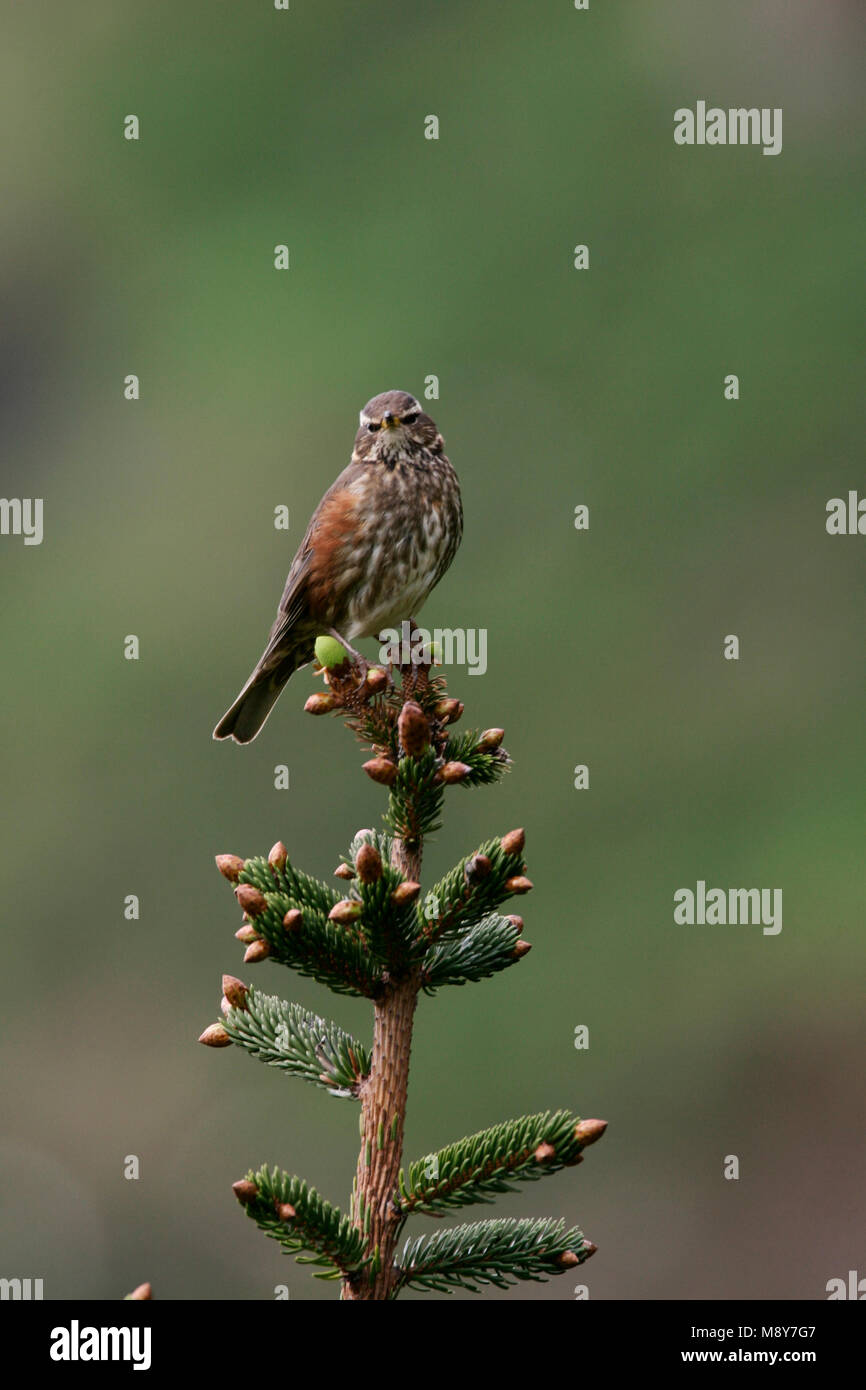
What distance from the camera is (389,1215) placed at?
2365mm

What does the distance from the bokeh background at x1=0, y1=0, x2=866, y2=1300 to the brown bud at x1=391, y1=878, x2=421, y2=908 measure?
722 centimetres

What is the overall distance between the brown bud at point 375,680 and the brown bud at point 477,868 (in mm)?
447

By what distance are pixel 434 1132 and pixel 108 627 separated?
4.55m

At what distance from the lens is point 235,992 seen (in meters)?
2.53

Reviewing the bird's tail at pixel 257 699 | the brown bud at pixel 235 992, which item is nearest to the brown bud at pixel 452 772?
the brown bud at pixel 235 992

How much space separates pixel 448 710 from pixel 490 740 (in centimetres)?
10

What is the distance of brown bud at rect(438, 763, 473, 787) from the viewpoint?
261cm

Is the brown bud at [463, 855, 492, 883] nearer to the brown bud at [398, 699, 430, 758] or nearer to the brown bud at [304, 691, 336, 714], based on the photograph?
the brown bud at [398, 699, 430, 758]

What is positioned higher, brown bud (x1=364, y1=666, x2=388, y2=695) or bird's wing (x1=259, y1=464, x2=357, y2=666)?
bird's wing (x1=259, y1=464, x2=357, y2=666)

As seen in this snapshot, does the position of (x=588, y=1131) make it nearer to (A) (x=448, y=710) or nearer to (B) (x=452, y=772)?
(B) (x=452, y=772)

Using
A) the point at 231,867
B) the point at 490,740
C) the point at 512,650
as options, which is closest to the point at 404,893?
the point at 231,867

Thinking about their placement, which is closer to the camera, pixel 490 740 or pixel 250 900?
pixel 250 900

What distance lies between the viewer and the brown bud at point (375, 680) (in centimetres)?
281

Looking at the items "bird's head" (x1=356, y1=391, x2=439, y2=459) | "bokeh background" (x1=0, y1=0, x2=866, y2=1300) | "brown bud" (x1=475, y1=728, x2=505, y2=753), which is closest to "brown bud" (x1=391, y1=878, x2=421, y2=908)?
"brown bud" (x1=475, y1=728, x2=505, y2=753)
